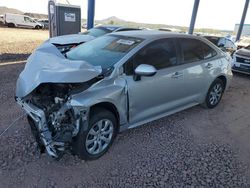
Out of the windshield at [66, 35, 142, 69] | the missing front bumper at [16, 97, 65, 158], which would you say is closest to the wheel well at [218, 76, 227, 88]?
the windshield at [66, 35, 142, 69]

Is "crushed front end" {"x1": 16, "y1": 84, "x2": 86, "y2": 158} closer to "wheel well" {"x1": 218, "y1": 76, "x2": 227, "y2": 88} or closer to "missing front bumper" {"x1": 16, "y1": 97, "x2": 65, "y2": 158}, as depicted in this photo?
"missing front bumper" {"x1": 16, "y1": 97, "x2": 65, "y2": 158}

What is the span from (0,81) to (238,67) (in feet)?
24.4

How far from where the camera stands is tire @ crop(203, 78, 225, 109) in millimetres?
5004

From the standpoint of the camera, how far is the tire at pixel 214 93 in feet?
16.4

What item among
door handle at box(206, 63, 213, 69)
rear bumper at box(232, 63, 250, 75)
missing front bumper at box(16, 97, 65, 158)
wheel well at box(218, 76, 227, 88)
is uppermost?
door handle at box(206, 63, 213, 69)

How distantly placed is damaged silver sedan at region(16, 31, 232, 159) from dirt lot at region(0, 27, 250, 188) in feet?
0.90

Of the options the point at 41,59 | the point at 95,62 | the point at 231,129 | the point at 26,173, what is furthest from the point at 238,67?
the point at 26,173

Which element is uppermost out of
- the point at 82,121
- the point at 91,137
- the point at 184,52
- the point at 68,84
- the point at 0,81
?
the point at 184,52

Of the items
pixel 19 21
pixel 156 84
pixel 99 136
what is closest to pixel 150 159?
pixel 99 136

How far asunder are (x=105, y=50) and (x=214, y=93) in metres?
2.59

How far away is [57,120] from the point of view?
9.69 feet

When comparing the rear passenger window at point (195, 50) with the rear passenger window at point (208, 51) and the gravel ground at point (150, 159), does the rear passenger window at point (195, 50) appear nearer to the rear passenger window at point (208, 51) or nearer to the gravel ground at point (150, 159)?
the rear passenger window at point (208, 51)

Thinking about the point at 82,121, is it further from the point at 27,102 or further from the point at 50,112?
the point at 27,102

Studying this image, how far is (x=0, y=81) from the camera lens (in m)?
6.00
